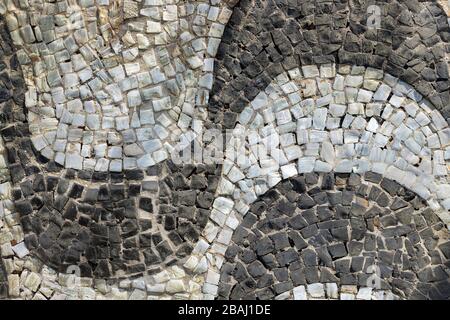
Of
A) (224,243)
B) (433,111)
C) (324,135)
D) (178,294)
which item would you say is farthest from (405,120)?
(178,294)

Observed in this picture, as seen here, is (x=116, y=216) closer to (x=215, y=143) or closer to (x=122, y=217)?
(x=122, y=217)

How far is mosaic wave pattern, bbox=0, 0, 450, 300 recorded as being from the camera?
4.50m

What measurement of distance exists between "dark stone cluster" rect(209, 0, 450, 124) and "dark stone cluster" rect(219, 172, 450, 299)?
655 mm

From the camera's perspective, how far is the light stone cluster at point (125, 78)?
4.58 metres

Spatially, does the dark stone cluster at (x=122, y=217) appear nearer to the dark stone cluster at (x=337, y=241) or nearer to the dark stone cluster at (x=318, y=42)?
the dark stone cluster at (x=337, y=241)

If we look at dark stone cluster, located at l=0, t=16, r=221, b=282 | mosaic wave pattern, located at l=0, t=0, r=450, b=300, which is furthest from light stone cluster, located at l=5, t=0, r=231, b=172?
dark stone cluster, located at l=0, t=16, r=221, b=282

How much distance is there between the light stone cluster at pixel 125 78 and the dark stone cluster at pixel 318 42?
13cm

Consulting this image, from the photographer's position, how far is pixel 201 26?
460cm

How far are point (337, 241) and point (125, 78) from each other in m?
1.65

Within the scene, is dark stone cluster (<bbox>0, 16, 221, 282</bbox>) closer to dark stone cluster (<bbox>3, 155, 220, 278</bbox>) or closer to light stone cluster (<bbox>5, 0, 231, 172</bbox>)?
dark stone cluster (<bbox>3, 155, 220, 278</bbox>)

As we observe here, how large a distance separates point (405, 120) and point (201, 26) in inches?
54.9

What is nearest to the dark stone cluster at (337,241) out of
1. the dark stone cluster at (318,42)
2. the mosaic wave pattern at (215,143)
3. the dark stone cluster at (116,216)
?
the mosaic wave pattern at (215,143)

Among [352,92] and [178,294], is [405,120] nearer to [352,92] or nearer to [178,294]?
[352,92]

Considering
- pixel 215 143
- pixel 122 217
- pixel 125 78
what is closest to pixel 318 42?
pixel 215 143
